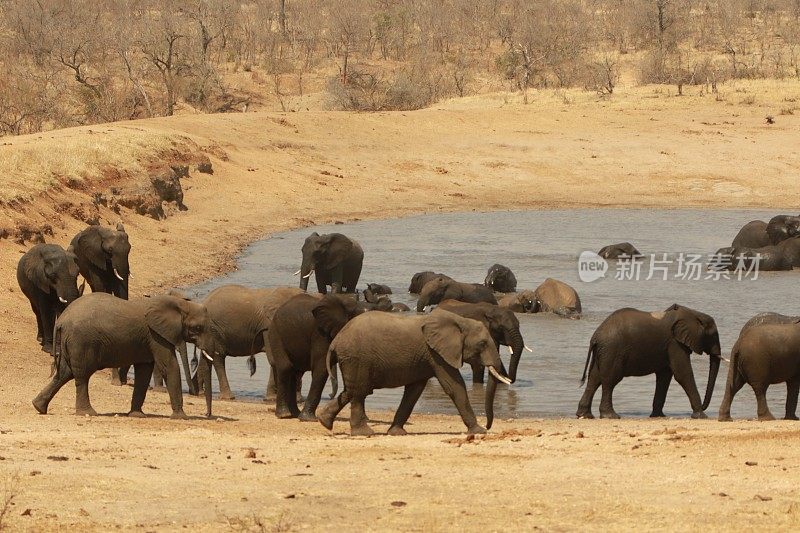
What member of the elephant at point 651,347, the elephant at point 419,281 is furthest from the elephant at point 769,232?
the elephant at point 651,347

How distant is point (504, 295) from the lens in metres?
23.2

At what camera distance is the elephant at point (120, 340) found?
12.5 metres

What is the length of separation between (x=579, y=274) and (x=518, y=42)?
33388mm

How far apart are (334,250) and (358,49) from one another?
3833 centimetres

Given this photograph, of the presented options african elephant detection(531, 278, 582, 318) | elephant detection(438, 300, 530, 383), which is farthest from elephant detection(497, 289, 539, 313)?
elephant detection(438, 300, 530, 383)

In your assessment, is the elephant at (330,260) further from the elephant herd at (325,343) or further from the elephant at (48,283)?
the elephant at (48,283)

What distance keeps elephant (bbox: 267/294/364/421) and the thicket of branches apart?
26.7 m

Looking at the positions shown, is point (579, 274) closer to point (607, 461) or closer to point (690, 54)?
point (607, 461)

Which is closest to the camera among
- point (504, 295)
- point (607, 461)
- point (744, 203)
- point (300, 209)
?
point (607, 461)

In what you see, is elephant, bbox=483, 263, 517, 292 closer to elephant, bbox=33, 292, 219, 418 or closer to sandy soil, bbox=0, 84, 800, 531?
sandy soil, bbox=0, 84, 800, 531

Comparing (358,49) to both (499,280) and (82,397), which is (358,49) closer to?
(499,280)

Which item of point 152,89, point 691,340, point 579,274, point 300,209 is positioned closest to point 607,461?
point 691,340

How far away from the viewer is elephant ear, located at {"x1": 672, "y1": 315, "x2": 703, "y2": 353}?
597 inches

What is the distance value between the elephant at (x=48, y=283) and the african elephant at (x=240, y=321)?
7.98 feet
